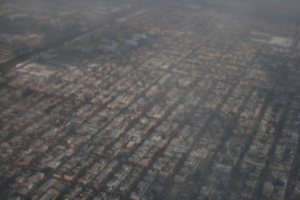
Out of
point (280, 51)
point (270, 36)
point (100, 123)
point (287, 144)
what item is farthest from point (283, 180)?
point (270, 36)

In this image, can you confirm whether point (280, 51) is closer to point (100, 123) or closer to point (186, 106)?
point (186, 106)

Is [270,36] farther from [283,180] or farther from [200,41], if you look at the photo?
[283,180]

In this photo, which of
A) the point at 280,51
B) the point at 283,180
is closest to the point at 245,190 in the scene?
the point at 283,180

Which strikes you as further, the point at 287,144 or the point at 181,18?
the point at 181,18

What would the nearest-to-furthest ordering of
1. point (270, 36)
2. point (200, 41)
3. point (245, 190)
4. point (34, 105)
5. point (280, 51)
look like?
point (245, 190) < point (34, 105) < point (280, 51) < point (200, 41) < point (270, 36)

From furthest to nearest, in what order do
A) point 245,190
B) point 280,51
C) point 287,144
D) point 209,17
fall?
point 209,17, point 280,51, point 287,144, point 245,190

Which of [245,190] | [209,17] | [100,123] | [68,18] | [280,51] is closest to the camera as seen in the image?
[245,190]
